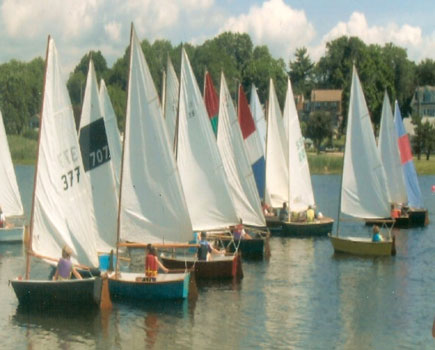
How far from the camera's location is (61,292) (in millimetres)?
31703

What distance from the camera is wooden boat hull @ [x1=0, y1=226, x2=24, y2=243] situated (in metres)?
52.1

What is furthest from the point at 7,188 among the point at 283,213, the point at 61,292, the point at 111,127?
the point at 61,292

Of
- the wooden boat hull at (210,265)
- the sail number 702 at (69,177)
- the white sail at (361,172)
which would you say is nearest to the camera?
the sail number 702 at (69,177)

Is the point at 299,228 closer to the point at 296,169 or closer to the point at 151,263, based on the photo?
the point at 296,169

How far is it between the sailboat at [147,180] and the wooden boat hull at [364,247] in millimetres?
15458

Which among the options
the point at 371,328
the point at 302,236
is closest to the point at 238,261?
the point at 371,328

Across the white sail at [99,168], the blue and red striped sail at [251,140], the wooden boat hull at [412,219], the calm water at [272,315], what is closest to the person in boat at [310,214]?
the blue and red striped sail at [251,140]

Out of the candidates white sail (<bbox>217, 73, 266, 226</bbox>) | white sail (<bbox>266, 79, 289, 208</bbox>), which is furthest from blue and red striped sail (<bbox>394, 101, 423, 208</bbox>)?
white sail (<bbox>217, 73, 266, 226</bbox>)

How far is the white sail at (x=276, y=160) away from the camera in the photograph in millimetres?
59688

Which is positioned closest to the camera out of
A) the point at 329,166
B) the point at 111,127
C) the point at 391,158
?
the point at 111,127

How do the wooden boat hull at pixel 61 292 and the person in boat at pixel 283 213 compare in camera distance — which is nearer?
the wooden boat hull at pixel 61 292

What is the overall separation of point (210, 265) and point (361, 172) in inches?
600

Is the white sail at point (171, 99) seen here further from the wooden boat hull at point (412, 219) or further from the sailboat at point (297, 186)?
the wooden boat hull at point (412, 219)

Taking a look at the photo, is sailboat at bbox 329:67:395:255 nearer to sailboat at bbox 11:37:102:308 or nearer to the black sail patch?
the black sail patch
